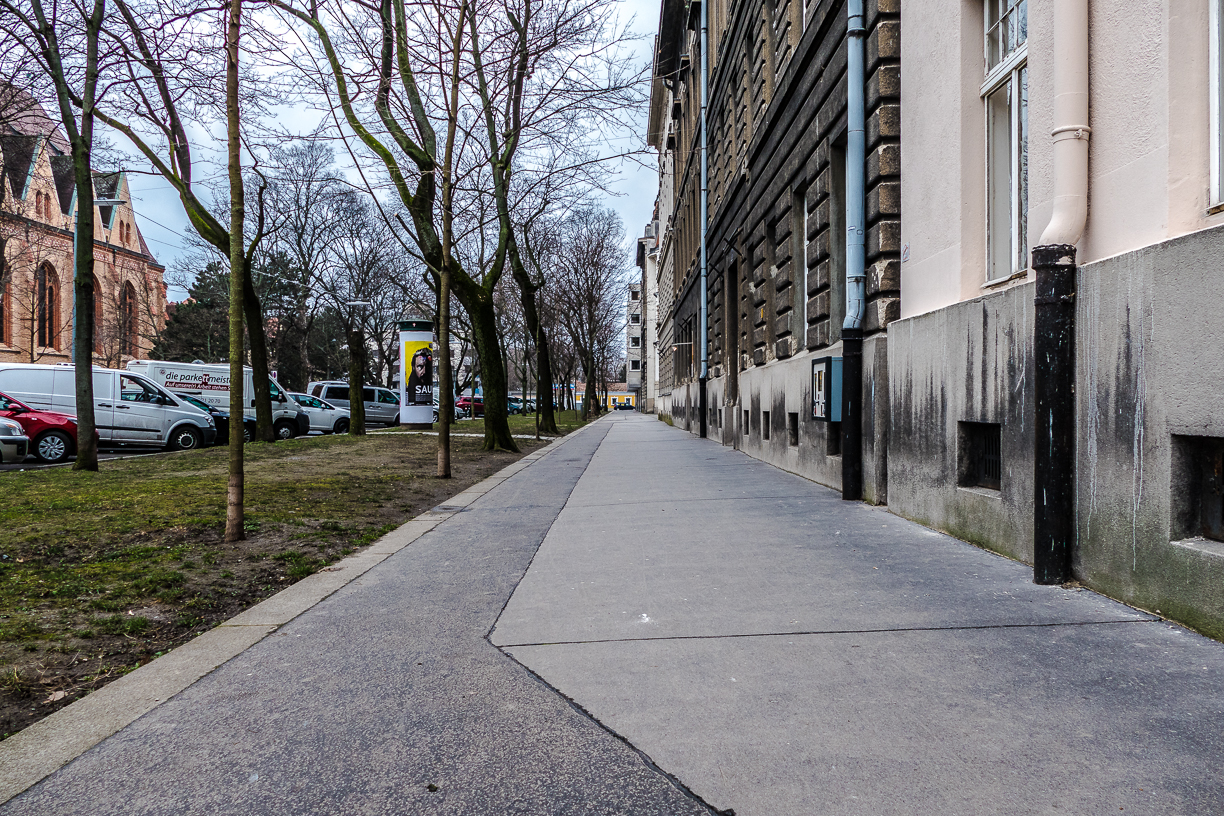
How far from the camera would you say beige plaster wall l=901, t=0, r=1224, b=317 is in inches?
163

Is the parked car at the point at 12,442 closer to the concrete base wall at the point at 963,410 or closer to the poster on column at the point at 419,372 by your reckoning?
the concrete base wall at the point at 963,410

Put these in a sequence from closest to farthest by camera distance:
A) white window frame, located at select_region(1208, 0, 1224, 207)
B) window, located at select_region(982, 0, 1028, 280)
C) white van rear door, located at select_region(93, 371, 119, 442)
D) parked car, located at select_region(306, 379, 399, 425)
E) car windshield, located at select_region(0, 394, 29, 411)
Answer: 1. white window frame, located at select_region(1208, 0, 1224, 207)
2. window, located at select_region(982, 0, 1028, 280)
3. car windshield, located at select_region(0, 394, 29, 411)
4. white van rear door, located at select_region(93, 371, 119, 442)
5. parked car, located at select_region(306, 379, 399, 425)

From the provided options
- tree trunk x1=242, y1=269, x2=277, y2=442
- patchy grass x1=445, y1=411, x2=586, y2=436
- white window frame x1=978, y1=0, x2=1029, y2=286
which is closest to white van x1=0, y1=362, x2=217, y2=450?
tree trunk x1=242, y1=269, x2=277, y2=442

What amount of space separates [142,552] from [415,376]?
22.8m

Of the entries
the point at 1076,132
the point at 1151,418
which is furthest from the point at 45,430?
the point at 1151,418

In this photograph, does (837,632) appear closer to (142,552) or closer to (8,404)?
(142,552)

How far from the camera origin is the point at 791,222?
12.4m

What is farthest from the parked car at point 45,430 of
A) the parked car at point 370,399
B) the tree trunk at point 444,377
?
the parked car at point 370,399

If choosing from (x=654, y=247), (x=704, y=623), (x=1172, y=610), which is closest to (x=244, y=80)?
(x=704, y=623)

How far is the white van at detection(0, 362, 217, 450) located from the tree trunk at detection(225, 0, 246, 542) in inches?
485

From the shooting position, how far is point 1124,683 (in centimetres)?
319

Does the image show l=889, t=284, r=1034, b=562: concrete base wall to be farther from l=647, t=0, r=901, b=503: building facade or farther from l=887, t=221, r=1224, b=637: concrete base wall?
l=647, t=0, r=901, b=503: building facade

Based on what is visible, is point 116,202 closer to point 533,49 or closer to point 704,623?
point 533,49

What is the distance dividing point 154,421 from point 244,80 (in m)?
10.5
